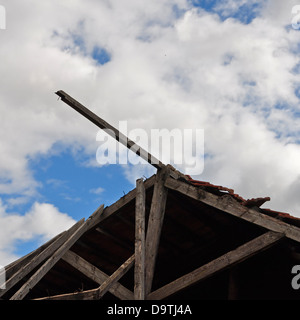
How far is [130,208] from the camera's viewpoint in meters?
6.73

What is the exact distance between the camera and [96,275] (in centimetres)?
598

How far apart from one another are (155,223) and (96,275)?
1256 millimetres

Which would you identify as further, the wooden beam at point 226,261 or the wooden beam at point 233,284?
the wooden beam at point 233,284

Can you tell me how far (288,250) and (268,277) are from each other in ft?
3.32

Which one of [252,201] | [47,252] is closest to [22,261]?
[47,252]

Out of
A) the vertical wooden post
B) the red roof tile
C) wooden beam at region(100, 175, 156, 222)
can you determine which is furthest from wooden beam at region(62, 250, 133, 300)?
the vertical wooden post

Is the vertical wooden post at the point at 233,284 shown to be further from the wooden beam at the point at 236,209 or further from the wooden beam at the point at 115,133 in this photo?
the wooden beam at the point at 115,133

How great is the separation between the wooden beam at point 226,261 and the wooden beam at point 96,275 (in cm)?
38

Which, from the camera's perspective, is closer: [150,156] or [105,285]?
[105,285]

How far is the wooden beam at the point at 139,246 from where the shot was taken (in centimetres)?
537

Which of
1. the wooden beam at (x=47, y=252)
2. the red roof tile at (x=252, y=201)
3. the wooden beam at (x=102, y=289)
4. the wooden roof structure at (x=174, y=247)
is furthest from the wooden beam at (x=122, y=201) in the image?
the wooden beam at (x=102, y=289)

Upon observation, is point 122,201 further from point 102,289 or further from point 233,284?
point 233,284
